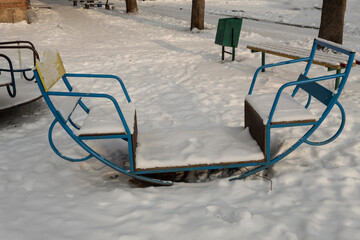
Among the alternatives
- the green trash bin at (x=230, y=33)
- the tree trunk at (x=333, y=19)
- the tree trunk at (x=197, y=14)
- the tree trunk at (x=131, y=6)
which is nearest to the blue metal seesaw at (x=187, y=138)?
the green trash bin at (x=230, y=33)

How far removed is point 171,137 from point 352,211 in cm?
196

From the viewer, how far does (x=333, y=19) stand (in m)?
8.43

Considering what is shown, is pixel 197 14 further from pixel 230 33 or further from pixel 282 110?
pixel 282 110

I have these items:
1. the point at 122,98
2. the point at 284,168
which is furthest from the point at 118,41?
the point at 284,168

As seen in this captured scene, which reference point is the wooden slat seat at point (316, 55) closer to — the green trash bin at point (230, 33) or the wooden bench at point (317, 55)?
the wooden bench at point (317, 55)

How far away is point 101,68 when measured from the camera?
815 centimetres

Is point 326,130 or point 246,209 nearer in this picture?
point 246,209

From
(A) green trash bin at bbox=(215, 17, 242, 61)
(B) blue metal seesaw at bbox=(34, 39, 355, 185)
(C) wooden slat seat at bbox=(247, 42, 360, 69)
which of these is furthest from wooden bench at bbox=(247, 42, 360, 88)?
(B) blue metal seesaw at bbox=(34, 39, 355, 185)

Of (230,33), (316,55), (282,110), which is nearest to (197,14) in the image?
(230,33)

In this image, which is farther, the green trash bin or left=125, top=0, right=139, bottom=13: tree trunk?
left=125, top=0, right=139, bottom=13: tree trunk

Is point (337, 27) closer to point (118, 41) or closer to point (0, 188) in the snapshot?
point (118, 41)

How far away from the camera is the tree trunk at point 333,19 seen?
834cm

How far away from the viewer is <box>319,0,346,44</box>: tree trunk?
834cm

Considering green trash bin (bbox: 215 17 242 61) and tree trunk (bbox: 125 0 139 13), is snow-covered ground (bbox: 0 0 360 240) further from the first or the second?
tree trunk (bbox: 125 0 139 13)
